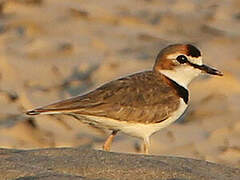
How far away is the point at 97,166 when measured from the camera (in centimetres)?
517

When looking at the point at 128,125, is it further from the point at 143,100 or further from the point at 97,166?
the point at 97,166

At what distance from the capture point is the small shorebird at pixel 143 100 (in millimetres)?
6859

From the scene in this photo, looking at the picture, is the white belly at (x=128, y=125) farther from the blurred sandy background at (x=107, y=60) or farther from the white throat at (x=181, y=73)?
the blurred sandy background at (x=107, y=60)

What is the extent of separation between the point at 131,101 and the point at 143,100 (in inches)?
4.5

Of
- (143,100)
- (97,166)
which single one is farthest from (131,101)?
(97,166)

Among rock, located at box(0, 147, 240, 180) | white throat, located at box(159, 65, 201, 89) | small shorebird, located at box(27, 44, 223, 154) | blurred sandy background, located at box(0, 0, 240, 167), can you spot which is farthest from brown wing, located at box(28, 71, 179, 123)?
blurred sandy background, located at box(0, 0, 240, 167)

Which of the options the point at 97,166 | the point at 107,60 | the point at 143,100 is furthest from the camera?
the point at 107,60

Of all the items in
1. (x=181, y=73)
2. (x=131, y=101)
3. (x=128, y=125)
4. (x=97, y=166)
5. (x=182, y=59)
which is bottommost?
(x=97, y=166)

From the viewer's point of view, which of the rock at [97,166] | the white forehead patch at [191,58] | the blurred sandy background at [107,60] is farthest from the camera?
the blurred sandy background at [107,60]

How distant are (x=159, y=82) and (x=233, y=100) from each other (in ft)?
10.2

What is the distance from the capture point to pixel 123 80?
7199 millimetres

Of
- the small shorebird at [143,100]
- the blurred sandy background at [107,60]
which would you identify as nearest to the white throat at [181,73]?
the small shorebird at [143,100]

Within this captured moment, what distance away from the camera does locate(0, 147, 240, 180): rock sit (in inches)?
197

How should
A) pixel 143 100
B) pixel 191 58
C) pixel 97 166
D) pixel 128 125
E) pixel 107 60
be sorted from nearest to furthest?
pixel 97 166
pixel 128 125
pixel 143 100
pixel 191 58
pixel 107 60
